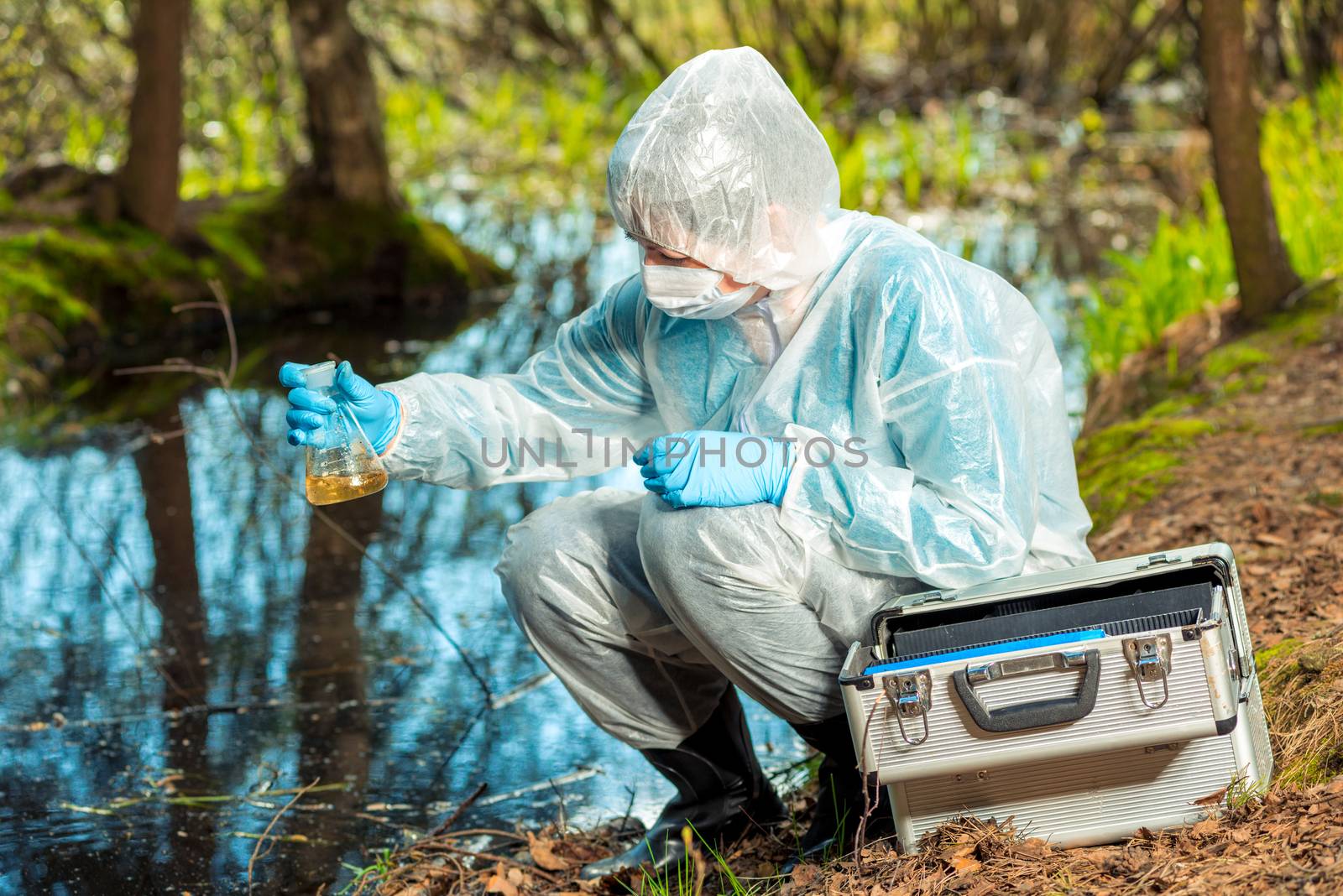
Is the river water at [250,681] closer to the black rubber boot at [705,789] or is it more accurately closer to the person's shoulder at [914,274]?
the black rubber boot at [705,789]

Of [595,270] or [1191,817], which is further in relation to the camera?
[595,270]

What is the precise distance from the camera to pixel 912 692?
1867 millimetres

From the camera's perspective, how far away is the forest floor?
1857 millimetres

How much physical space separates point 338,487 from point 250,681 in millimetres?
1228

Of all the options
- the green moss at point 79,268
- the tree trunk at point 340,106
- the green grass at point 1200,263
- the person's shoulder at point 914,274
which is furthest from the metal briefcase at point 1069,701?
the tree trunk at point 340,106

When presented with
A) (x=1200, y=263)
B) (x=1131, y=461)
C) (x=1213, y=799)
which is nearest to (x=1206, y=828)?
(x=1213, y=799)

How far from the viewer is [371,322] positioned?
7.88m

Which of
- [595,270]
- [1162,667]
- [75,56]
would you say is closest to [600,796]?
[1162,667]

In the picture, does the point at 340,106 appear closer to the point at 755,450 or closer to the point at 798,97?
the point at 798,97

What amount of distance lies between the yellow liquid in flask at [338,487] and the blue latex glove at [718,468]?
1.54 ft

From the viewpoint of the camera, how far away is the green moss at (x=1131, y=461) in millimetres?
3709

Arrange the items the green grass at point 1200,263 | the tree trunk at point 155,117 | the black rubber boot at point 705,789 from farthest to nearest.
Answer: the tree trunk at point 155,117 → the green grass at point 1200,263 → the black rubber boot at point 705,789

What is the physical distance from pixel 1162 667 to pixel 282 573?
9.34 ft

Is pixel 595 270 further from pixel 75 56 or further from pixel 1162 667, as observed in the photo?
pixel 1162 667
